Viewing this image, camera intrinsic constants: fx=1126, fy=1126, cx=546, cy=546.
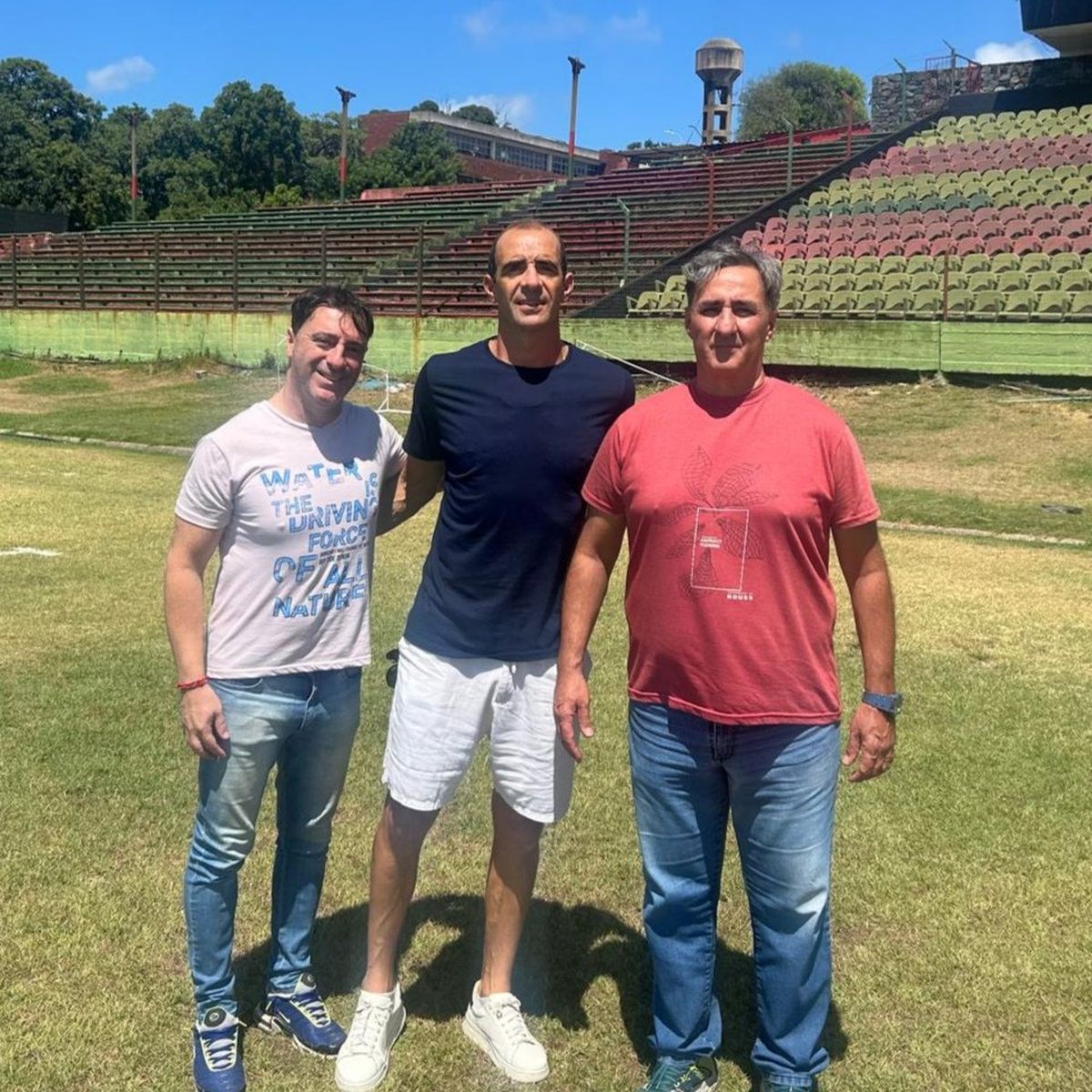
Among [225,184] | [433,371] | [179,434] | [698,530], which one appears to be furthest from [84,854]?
[225,184]

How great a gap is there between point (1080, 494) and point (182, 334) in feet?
68.7

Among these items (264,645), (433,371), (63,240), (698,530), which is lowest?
(264,645)

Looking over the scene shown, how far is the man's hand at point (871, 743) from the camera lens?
2.56m

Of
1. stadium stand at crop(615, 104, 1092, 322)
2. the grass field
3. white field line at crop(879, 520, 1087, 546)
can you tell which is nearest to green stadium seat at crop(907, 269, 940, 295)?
stadium stand at crop(615, 104, 1092, 322)

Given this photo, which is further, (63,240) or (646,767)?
(63,240)

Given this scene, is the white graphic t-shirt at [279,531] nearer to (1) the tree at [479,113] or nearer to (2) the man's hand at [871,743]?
(2) the man's hand at [871,743]

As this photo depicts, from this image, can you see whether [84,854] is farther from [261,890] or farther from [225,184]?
[225,184]

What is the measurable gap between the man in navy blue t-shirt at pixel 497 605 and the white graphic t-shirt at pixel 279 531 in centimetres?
20

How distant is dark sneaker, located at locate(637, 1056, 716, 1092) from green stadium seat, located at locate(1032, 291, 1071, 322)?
1617 cm

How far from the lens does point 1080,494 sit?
40.1 feet

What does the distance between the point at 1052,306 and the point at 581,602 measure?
53.6 feet

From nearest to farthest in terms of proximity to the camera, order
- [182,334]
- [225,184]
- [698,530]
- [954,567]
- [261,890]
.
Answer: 1. [698,530]
2. [261,890]
3. [954,567]
4. [182,334]
5. [225,184]

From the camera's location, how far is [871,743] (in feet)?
8.47

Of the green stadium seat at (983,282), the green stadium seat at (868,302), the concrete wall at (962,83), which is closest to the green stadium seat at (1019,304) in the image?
the green stadium seat at (983,282)
